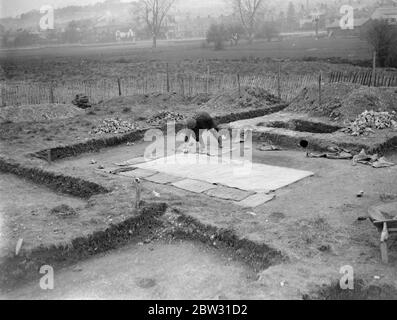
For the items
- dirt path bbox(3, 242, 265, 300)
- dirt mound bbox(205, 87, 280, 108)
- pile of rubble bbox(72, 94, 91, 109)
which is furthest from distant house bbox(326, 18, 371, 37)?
dirt path bbox(3, 242, 265, 300)

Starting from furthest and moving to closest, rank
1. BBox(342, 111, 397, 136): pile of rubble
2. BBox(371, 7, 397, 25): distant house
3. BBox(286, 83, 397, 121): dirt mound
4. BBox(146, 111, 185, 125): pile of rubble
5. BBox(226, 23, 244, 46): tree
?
1. BBox(226, 23, 244, 46): tree
2. BBox(371, 7, 397, 25): distant house
3. BBox(146, 111, 185, 125): pile of rubble
4. BBox(286, 83, 397, 121): dirt mound
5. BBox(342, 111, 397, 136): pile of rubble

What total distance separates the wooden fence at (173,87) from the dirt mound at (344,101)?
1587 millimetres

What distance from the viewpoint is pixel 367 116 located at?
47.2 ft

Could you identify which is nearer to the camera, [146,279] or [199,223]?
[146,279]

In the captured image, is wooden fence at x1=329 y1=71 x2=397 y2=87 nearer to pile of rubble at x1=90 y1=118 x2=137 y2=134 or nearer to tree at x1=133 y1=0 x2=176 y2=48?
pile of rubble at x1=90 y1=118 x2=137 y2=134

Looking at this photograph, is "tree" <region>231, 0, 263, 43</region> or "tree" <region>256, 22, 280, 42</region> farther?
"tree" <region>231, 0, 263, 43</region>

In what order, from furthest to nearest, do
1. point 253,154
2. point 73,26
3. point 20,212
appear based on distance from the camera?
point 73,26, point 253,154, point 20,212

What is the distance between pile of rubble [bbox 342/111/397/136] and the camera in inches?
535

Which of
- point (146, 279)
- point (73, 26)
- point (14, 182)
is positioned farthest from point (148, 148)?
point (73, 26)

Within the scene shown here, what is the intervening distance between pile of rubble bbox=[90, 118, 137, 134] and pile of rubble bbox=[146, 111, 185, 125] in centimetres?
93

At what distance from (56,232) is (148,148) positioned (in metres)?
6.35

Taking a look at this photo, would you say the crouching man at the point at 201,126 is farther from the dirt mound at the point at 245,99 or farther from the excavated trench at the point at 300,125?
the dirt mound at the point at 245,99

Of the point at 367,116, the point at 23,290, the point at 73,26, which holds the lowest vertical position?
the point at 23,290
